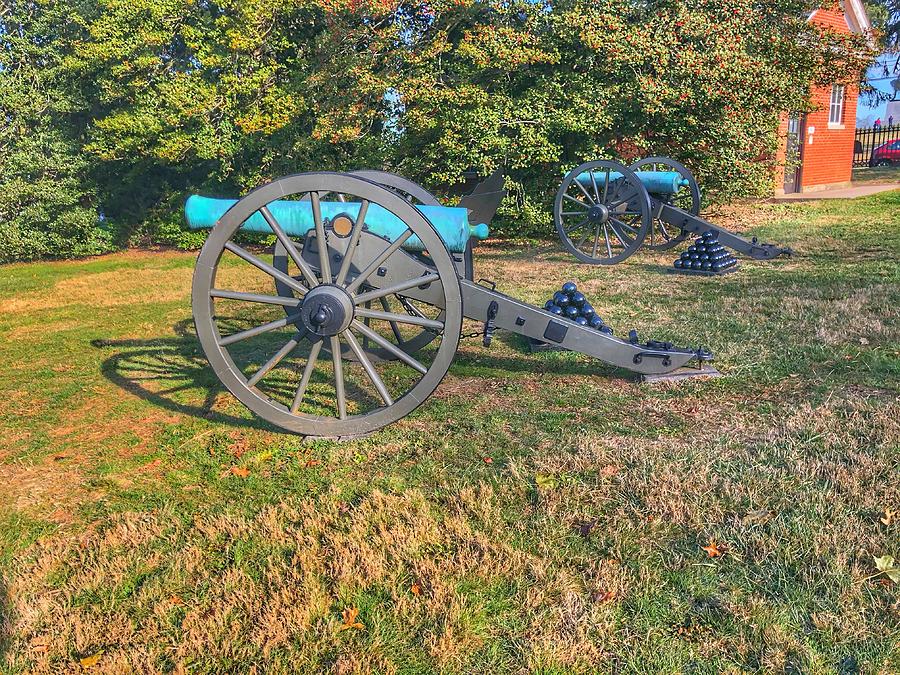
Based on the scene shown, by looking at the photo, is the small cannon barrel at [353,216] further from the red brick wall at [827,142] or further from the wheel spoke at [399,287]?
the red brick wall at [827,142]

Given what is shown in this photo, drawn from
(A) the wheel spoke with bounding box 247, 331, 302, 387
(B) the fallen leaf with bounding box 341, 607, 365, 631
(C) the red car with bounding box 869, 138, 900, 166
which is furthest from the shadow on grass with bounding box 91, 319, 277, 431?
(C) the red car with bounding box 869, 138, 900, 166

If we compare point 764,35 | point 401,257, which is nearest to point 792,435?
point 401,257

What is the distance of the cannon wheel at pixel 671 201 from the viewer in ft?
32.5

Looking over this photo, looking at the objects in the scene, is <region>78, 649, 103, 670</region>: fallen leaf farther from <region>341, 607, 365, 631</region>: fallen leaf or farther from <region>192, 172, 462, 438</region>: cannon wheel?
<region>192, 172, 462, 438</region>: cannon wheel

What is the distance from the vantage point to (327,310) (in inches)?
137

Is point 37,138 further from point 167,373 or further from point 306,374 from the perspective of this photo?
point 306,374

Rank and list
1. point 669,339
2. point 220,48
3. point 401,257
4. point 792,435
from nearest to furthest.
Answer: point 792,435
point 401,257
point 669,339
point 220,48

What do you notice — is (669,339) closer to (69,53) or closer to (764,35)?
(764,35)

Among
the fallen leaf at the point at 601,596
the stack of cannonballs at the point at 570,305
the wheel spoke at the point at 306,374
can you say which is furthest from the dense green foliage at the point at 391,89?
the fallen leaf at the point at 601,596

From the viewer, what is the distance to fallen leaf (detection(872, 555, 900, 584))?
243 cm

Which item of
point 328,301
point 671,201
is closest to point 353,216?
point 328,301

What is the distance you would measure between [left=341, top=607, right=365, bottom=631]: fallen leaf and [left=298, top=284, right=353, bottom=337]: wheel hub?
1.45 metres

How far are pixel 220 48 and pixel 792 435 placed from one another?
37.9 feet

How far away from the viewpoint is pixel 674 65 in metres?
11.0
